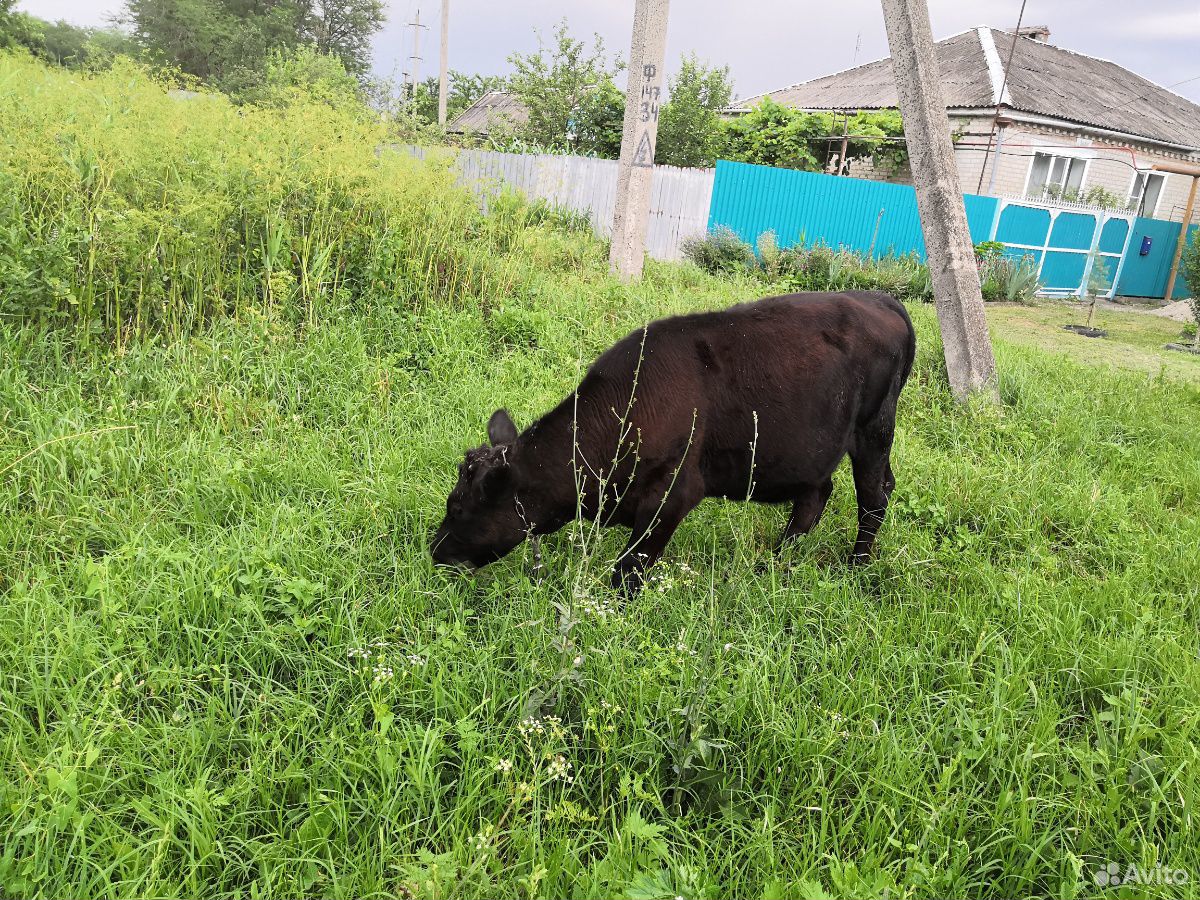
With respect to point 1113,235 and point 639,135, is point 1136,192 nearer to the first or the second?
point 1113,235

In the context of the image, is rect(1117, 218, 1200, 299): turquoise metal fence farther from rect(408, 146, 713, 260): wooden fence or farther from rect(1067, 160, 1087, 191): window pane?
rect(408, 146, 713, 260): wooden fence

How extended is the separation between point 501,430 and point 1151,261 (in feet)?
64.7

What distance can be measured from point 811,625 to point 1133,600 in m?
1.47

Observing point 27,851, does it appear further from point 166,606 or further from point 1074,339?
point 1074,339

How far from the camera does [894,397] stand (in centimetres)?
425

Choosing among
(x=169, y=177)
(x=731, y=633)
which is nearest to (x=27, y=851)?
(x=731, y=633)

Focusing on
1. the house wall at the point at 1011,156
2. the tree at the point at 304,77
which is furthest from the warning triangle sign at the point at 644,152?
the house wall at the point at 1011,156

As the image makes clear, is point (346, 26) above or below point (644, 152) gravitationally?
above

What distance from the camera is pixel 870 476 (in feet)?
13.9

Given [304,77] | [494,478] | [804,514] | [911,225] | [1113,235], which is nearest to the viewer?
[494,478]

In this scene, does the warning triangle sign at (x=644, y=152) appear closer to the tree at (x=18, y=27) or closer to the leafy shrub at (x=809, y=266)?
the leafy shrub at (x=809, y=266)

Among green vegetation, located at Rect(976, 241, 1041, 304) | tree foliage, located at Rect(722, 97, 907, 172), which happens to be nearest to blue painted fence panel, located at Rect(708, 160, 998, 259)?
green vegetation, located at Rect(976, 241, 1041, 304)

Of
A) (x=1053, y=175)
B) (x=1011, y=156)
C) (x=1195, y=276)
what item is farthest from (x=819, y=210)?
(x=1053, y=175)

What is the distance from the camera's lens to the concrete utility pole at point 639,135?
8250mm
